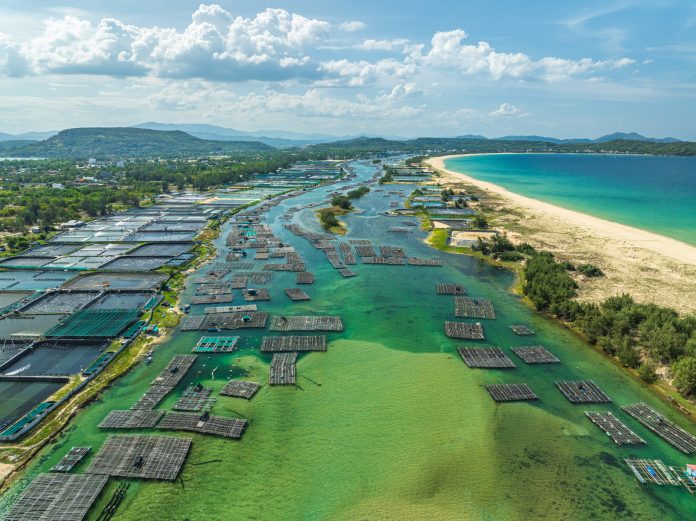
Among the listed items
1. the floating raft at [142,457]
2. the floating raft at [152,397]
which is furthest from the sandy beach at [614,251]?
the floating raft at [152,397]

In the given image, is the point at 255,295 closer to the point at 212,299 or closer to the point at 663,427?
the point at 212,299

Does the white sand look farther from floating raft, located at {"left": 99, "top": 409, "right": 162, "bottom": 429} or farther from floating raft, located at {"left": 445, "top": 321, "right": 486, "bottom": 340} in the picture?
floating raft, located at {"left": 99, "top": 409, "right": 162, "bottom": 429}

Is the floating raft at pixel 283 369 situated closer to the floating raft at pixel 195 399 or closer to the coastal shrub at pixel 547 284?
the floating raft at pixel 195 399

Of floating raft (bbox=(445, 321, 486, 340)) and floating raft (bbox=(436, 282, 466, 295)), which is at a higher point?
floating raft (bbox=(436, 282, 466, 295))

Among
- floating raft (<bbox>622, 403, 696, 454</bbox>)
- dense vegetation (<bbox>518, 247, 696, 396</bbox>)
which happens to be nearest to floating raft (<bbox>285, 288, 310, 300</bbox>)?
dense vegetation (<bbox>518, 247, 696, 396</bbox>)

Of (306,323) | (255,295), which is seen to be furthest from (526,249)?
(255,295)

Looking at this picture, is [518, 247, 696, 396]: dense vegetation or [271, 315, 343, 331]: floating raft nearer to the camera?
[518, 247, 696, 396]: dense vegetation

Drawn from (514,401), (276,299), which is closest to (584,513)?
(514,401)

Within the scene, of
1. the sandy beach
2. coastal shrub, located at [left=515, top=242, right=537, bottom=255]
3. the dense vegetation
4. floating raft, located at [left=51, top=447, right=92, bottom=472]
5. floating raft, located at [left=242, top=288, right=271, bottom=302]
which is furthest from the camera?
coastal shrub, located at [left=515, top=242, right=537, bottom=255]
